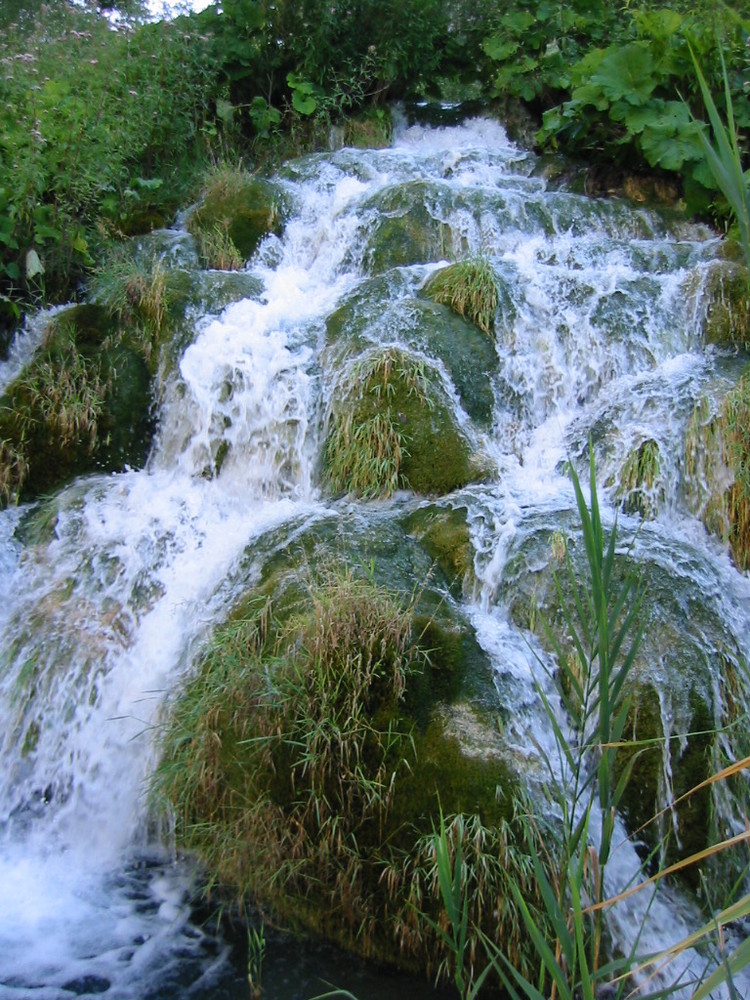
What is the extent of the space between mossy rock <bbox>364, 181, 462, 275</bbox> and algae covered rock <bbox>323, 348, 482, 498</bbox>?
1.86 meters

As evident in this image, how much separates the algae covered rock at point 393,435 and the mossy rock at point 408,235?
6.09 ft

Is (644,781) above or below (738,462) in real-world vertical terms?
below

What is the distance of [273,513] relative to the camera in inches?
212

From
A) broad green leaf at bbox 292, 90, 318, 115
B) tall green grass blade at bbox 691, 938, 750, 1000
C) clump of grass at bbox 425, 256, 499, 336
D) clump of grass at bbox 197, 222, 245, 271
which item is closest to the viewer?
tall green grass blade at bbox 691, 938, 750, 1000

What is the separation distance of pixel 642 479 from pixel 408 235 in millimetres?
3216

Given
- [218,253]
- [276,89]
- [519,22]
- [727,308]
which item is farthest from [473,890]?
[519,22]

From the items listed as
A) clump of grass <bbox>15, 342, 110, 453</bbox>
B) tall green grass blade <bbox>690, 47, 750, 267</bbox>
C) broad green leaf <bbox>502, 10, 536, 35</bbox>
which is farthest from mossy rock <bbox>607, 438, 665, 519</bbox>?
broad green leaf <bbox>502, 10, 536, 35</bbox>

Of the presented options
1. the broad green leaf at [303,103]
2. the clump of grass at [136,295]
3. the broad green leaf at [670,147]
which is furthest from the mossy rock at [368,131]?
the clump of grass at [136,295]

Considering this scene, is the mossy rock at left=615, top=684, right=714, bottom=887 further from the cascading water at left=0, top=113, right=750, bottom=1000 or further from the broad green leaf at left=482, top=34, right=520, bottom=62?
the broad green leaf at left=482, top=34, right=520, bottom=62

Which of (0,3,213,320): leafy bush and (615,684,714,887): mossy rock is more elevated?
(0,3,213,320): leafy bush

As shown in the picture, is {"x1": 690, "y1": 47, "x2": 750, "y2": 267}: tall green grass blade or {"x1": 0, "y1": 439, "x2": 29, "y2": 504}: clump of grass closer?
{"x1": 690, "y1": 47, "x2": 750, "y2": 267}: tall green grass blade

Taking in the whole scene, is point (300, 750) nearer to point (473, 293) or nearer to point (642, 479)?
point (642, 479)

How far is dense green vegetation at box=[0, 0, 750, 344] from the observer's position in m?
6.92

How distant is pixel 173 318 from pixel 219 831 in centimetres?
410
